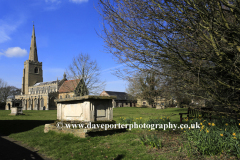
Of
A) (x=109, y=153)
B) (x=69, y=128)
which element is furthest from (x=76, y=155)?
(x=69, y=128)

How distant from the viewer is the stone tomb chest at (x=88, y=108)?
8.15 meters

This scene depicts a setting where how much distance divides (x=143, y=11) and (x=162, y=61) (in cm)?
140

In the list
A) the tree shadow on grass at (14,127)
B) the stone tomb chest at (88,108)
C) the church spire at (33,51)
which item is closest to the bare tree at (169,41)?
the stone tomb chest at (88,108)

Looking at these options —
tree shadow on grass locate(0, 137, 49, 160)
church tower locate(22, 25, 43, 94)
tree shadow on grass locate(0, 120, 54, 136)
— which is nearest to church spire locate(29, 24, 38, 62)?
church tower locate(22, 25, 43, 94)

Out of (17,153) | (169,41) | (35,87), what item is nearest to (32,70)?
(35,87)

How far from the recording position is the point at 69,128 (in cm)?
823

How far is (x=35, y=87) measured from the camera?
73438 millimetres

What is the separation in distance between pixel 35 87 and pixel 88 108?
239 ft

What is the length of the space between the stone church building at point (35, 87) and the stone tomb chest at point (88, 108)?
54.0m

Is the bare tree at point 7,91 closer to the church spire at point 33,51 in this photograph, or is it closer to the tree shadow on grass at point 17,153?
the church spire at point 33,51

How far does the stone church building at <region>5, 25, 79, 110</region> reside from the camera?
61688 mm

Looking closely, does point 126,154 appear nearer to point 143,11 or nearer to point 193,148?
point 193,148

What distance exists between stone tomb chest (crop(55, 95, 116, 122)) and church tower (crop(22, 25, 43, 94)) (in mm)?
71316

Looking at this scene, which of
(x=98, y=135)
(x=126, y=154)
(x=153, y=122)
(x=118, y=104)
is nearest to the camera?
(x=126, y=154)
